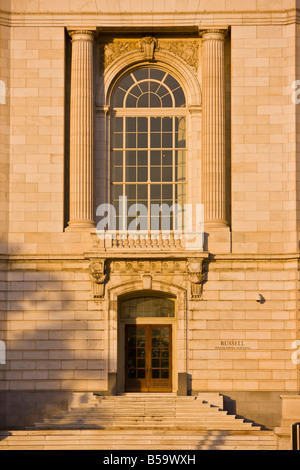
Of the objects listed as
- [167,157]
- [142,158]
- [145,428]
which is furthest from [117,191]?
[145,428]

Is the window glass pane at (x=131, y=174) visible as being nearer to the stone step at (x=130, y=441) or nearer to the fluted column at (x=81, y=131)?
the fluted column at (x=81, y=131)

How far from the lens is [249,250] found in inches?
1692

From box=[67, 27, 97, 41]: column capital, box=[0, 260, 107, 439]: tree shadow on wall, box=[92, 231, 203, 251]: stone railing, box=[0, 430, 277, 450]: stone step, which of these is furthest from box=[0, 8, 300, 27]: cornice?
box=[0, 430, 277, 450]: stone step

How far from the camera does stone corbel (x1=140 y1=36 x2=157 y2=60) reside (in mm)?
44656

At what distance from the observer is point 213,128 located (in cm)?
4356

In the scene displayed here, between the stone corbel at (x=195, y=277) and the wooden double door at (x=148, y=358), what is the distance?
85.2 inches

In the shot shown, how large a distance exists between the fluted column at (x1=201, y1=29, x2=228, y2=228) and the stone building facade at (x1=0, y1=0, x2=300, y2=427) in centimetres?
6

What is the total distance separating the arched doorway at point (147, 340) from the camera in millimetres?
43688

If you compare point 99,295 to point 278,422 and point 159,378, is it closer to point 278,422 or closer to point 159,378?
point 159,378

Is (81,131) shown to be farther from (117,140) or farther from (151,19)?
(151,19)

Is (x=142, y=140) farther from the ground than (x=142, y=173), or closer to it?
farther from the ground

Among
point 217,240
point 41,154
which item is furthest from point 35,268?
point 217,240

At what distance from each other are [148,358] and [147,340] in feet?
2.48

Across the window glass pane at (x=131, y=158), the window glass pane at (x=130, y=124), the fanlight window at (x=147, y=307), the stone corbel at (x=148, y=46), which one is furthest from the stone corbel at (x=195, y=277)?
the stone corbel at (x=148, y=46)
